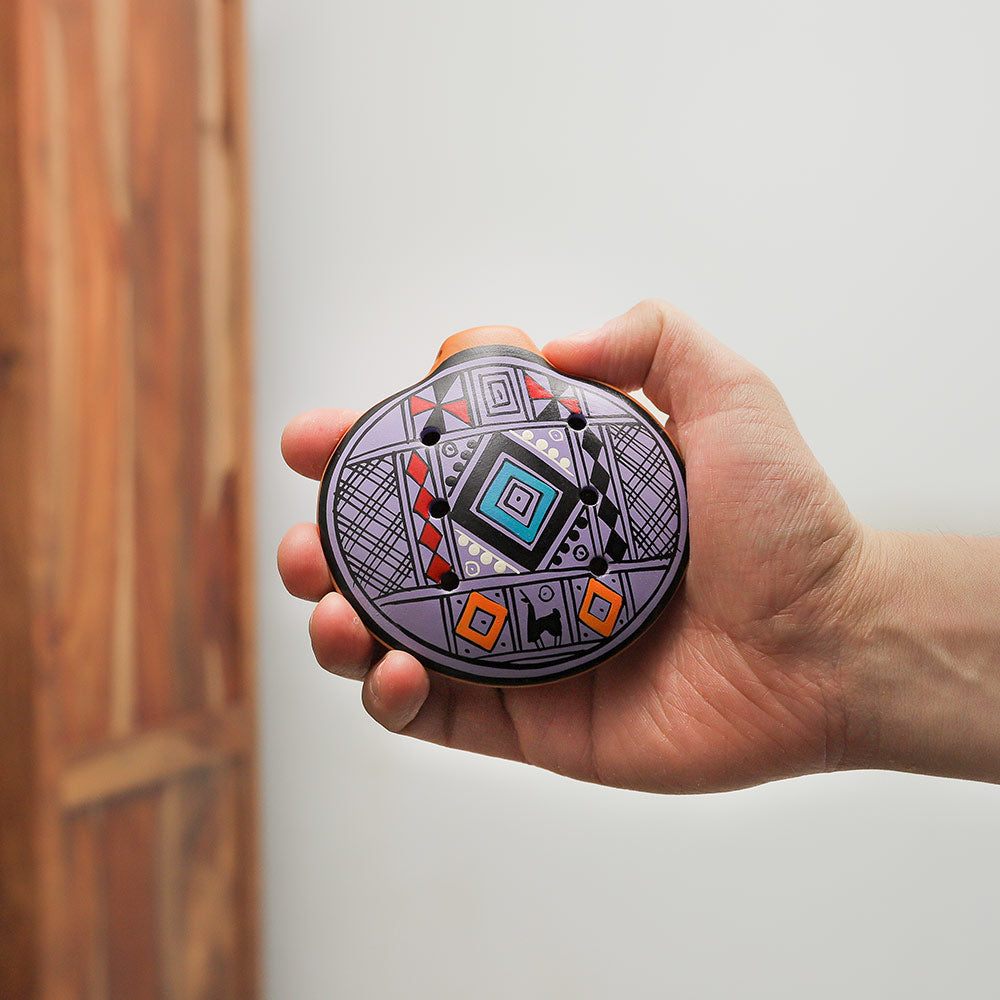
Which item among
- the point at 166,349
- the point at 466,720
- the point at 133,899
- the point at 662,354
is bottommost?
the point at 133,899

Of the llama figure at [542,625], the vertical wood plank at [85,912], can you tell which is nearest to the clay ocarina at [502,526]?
the llama figure at [542,625]

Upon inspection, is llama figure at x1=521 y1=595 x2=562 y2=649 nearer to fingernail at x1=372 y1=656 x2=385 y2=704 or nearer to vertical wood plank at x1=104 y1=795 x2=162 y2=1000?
fingernail at x1=372 y1=656 x2=385 y2=704

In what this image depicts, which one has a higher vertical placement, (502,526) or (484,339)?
(484,339)

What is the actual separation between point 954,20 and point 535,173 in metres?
0.53

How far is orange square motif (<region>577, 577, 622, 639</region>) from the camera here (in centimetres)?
77

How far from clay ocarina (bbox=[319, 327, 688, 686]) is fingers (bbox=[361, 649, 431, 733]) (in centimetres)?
1

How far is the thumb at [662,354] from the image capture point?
2.75 ft

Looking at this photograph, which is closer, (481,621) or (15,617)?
(481,621)

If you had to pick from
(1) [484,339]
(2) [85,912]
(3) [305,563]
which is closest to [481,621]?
(3) [305,563]

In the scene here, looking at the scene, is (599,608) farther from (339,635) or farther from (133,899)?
(133,899)

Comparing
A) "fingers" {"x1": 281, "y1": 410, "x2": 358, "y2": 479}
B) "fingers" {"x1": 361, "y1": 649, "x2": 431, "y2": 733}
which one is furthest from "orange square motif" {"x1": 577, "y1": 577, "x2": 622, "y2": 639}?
"fingers" {"x1": 281, "y1": 410, "x2": 358, "y2": 479}

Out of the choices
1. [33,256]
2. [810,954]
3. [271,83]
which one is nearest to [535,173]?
[271,83]

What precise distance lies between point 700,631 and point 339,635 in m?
0.31

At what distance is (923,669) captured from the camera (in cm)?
81
